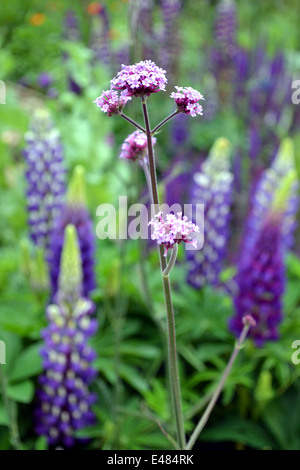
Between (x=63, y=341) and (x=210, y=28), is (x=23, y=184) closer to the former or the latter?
(x=63, y=341)

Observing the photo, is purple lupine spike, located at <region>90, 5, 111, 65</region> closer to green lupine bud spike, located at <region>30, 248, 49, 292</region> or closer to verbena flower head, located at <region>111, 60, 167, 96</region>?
green lupine bud spike, located at <region>30, 248, 49, 292</region>

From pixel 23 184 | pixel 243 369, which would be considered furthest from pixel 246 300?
pixel 23 184

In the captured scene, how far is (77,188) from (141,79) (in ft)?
3.24

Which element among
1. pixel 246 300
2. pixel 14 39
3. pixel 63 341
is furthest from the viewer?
pixel 14 39

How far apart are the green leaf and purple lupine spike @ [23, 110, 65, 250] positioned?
64 cm

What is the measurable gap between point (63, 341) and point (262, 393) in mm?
576

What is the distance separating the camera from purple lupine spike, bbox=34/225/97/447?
1.36 m

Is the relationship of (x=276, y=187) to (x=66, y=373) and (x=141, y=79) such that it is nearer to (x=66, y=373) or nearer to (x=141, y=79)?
(x=66, y=373)

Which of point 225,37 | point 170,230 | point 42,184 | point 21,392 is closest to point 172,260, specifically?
point 170,230

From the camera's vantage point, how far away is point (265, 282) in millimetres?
1583

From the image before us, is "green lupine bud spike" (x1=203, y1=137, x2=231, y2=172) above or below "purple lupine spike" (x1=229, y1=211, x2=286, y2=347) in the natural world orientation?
above

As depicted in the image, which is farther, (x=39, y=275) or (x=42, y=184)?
(x=42, y=184)

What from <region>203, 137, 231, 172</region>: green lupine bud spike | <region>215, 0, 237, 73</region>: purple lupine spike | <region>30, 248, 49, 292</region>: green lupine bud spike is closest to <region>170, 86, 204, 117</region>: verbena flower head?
<region>30, 248, 49, 292</region>: green lupine bud spike

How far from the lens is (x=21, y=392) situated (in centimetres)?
141
